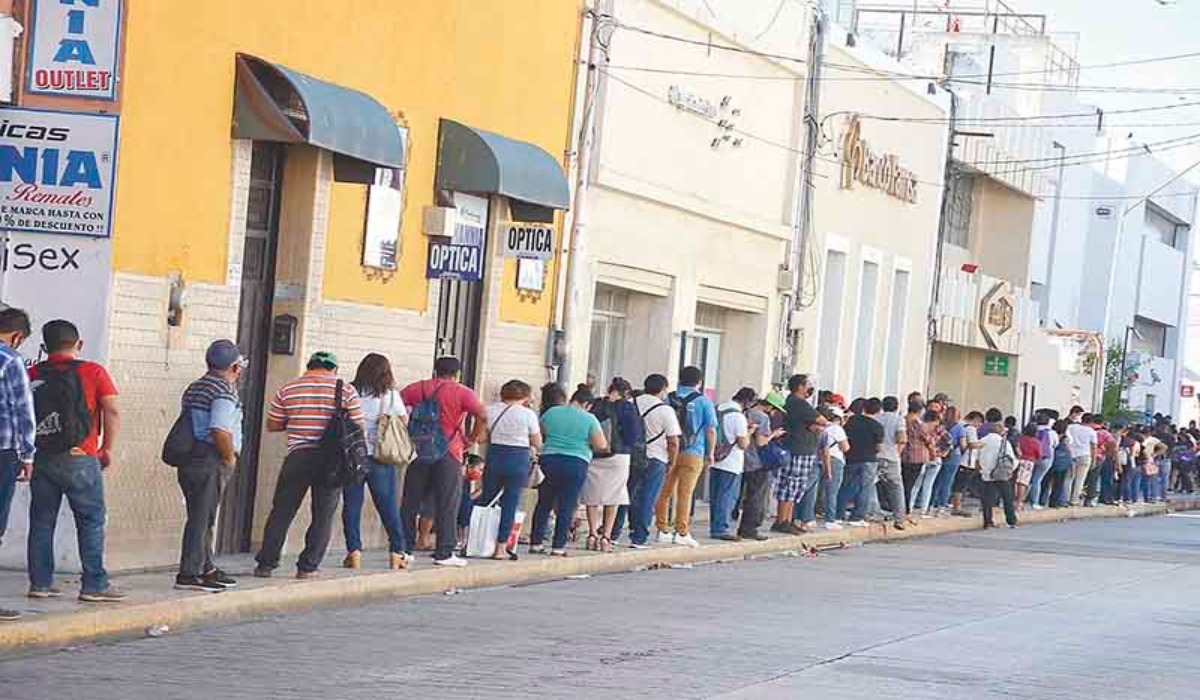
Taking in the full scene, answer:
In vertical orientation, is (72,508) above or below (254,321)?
below

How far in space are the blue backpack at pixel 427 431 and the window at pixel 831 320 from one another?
660 inches

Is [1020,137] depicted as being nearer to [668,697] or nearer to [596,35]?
[596,35]

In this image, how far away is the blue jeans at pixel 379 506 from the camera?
16797 mm

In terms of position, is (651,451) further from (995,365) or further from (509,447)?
(995,365)

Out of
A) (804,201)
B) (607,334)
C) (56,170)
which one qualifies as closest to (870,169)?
(804,201)

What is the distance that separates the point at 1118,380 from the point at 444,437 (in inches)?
1812

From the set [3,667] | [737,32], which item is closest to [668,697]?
[3,667]

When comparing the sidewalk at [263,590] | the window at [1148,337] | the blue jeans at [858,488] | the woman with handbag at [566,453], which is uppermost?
the window at [1148,337]

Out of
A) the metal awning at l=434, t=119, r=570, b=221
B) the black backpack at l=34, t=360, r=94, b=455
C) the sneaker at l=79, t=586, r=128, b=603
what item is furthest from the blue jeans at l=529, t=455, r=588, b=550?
the black backpack at l=34, t=360, r=94, b=455

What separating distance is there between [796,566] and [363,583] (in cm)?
726

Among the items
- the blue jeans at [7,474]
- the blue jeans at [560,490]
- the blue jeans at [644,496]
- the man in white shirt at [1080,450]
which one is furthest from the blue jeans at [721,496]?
the man in white shirt at [1080,450]

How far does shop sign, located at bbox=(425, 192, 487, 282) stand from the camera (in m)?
20.6

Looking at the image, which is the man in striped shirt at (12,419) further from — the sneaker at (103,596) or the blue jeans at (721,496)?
the blue jeans at (721,496)

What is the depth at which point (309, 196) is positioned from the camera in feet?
59.4
